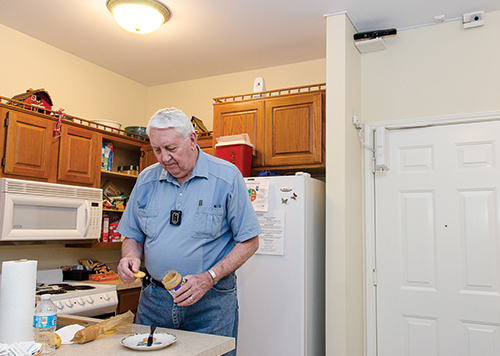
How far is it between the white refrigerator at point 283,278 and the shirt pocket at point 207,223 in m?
0.99

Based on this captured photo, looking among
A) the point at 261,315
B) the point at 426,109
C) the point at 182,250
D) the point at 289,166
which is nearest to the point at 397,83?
the point at 426,109

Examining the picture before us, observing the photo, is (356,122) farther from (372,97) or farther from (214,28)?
(214,28)

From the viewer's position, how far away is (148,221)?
1820 mm

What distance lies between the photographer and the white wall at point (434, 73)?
9.30 ft

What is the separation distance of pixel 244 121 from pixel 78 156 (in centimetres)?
127

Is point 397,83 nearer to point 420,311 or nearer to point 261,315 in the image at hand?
point 420,311

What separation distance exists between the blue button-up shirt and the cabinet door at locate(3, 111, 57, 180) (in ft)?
4.40

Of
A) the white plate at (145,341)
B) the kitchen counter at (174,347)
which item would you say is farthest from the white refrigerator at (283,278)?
the white plate at (145,341)

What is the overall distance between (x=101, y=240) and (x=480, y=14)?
320 cm

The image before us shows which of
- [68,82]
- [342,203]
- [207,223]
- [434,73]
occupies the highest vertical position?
[68,82]

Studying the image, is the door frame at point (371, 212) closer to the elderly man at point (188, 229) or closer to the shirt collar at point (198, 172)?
the elderly man at point (188, 229)

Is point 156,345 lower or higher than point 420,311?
higher

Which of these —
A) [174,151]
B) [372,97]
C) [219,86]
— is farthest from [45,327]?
[219,86]

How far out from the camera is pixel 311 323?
267 cm
